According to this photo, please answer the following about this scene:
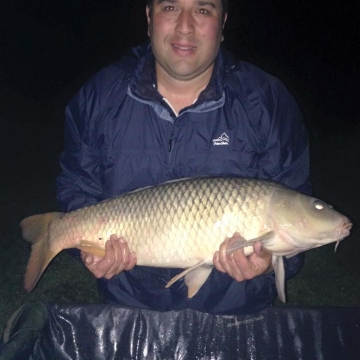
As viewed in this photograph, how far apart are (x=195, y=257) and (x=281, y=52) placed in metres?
13.2

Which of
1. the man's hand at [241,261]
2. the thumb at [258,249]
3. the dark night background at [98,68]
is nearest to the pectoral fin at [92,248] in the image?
the man's hand at [241,261]

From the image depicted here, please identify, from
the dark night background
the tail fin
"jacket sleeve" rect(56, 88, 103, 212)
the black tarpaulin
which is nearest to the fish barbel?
the tail fin

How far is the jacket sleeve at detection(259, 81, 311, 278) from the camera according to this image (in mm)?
1813

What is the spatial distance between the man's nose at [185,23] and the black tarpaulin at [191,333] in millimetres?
1201

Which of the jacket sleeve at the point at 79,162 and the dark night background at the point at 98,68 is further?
the dark night background at the point at 98,68

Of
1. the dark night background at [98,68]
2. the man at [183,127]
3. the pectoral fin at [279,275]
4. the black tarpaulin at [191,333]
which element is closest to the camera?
the pectoral fin at [279,275]

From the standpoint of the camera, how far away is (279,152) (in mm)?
1816

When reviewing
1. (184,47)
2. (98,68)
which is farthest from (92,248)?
(98,68)

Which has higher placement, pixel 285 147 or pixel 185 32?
pixel 185 32

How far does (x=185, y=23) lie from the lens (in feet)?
5.64

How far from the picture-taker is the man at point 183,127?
1.77 metres

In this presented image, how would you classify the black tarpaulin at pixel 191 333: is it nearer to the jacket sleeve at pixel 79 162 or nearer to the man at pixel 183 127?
the man at pixel 183 127

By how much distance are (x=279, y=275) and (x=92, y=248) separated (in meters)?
0.70

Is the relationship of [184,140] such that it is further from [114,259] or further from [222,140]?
[114,259]
